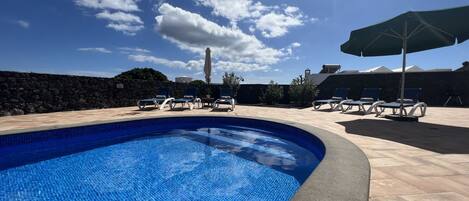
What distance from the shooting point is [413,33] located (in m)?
6.86

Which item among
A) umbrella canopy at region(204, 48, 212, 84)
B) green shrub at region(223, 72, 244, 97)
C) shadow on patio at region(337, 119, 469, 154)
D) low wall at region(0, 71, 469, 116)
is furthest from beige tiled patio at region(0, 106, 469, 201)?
green shrub at region(223, 72, 244, 97)

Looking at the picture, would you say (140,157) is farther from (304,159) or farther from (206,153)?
(304,159)

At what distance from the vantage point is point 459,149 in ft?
12.0

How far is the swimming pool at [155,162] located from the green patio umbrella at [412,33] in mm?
4091

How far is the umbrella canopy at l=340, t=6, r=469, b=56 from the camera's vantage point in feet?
19.2

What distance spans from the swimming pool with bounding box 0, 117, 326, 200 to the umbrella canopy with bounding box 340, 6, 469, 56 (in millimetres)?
4130

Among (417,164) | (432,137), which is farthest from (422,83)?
(417,164)

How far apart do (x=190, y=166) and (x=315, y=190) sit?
265 centimetres

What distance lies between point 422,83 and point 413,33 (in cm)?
862

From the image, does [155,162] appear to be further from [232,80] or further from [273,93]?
[232,80]

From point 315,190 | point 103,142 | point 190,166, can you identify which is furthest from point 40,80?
point 315,190

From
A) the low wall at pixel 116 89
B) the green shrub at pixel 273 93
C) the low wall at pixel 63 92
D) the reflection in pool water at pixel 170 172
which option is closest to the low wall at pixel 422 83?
the low wall at pixel 116 89

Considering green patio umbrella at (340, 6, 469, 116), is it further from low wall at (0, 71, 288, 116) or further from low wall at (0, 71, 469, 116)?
low wall at (0, 71, 288, 116)

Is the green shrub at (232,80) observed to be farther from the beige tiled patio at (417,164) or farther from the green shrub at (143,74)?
the green shrub at (143,74)
